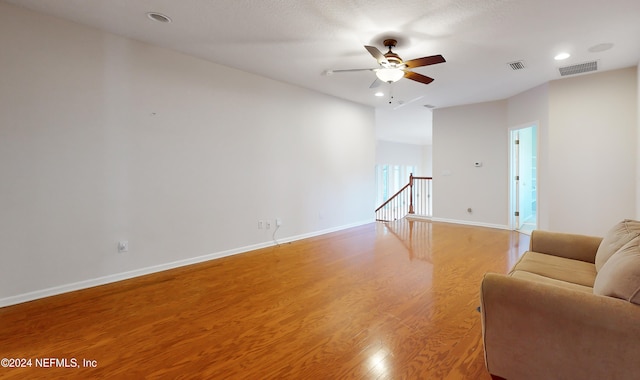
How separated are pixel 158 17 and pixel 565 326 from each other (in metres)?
3.93

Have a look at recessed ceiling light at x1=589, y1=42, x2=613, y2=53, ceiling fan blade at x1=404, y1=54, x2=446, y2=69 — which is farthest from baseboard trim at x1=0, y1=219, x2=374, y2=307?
recessed ceiling light at x1=589, y1=42, x2=613, y2=53

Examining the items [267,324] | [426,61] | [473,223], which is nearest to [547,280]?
[267,324]

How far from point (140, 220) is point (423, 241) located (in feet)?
13.8

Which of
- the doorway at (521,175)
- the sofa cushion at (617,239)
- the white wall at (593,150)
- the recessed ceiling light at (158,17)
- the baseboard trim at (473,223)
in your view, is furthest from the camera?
the baseboard trim at (473,223)

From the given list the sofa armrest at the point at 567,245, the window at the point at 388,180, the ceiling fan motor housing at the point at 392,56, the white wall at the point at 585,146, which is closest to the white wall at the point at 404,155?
the window at the point at 388,180

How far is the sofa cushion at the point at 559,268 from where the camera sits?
2.06 m

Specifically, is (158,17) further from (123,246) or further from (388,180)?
(388,180)

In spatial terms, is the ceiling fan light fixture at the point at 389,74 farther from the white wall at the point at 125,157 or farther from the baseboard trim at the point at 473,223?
the baseboard trim at the point at 473,223

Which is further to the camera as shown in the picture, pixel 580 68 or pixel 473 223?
pixel 473 223

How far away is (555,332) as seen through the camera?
4.59 feet

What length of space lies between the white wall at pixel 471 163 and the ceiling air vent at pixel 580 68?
5.32 ft

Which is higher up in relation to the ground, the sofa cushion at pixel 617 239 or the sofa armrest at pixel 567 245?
the sofa cushion at pixel 617 239

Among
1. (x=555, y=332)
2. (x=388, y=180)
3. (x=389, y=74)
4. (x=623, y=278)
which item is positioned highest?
(x=389, y=74)

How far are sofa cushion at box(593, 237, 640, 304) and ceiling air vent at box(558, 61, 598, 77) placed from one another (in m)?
3.90
